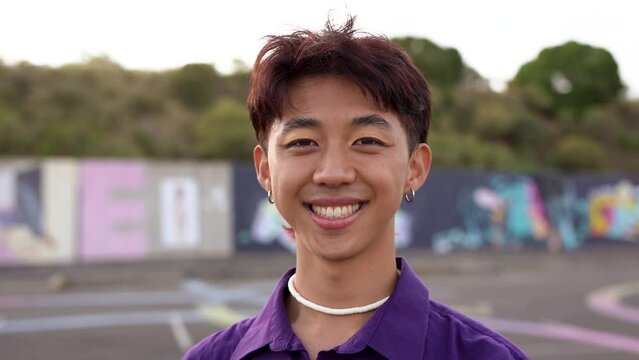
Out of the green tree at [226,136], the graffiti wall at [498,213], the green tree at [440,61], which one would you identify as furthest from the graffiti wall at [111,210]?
the green tree at [440,61]

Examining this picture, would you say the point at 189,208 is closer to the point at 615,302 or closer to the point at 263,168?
the point at 615,302

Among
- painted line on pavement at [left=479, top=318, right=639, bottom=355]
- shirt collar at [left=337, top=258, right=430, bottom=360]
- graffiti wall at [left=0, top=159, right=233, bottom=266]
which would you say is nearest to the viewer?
shirt collar at [left=337, top=258, right=430, bottom=360]

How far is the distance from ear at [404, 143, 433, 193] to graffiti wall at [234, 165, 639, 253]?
1816cm

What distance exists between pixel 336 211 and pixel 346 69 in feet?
1.22

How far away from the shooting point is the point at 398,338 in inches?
69.4

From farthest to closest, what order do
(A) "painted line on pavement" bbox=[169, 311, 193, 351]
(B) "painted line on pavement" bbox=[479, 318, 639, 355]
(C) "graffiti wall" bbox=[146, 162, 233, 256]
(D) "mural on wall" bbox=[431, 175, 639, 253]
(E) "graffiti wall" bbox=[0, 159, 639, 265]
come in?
(D) "mural on wall" bbox=[431, 175, 639, 253] < (C) "graffiti wall" bbox=[146, 162, 233, 256] < (E) "graffiti wall" bbox=[0, 159, 639, 265] < (B) "painted line on pavement" bbox=[479, 318, 639, 355] < (A) "painted line on pavement" bbox=[169, 311, 193, 351]

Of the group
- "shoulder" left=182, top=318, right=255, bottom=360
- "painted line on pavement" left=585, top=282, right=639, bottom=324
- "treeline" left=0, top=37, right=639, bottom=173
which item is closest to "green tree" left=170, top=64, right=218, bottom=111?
"treeline" left=0, top=37, right=639, bottom=173

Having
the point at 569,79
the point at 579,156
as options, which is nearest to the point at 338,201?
the point at 579,156

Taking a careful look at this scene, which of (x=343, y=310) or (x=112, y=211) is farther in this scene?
(x=112, y=211)

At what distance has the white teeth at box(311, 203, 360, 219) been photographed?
185cm

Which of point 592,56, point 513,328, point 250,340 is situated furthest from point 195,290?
point 592,56

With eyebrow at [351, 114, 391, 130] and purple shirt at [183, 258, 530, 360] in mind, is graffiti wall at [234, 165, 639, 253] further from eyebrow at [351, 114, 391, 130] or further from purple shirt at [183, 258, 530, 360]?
eyebrow at [351, 114, 391, 130]

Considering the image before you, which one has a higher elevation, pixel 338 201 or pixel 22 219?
pixel 338 201

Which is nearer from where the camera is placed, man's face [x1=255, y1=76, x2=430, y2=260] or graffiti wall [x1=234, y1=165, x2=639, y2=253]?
man's face [x1=255, y1=76, x2=430, y2=260]
